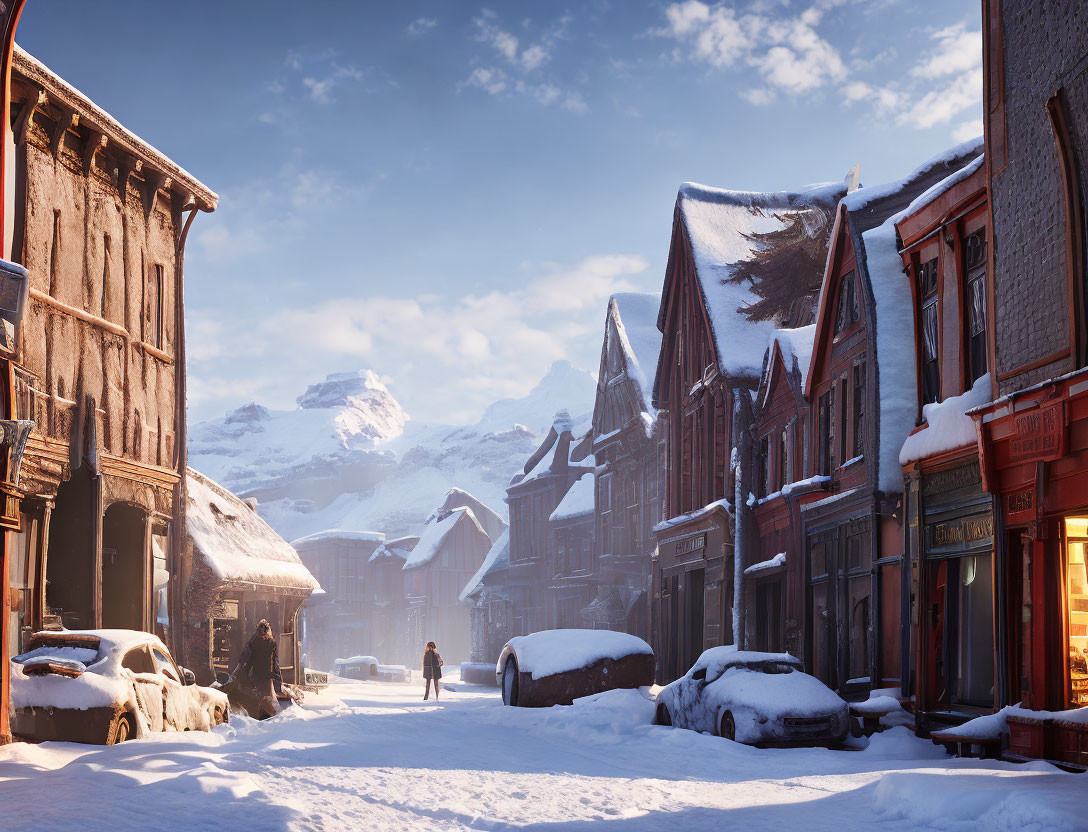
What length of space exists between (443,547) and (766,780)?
6675cm

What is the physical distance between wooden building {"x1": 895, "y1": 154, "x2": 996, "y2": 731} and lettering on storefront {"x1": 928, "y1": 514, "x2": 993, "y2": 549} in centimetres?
1

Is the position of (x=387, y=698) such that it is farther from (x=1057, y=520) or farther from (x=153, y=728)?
(x=1057, y=520)

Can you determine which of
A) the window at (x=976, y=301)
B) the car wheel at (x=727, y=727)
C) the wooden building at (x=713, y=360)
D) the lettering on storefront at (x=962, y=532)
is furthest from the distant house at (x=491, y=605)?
the window at (x=976, y=301)

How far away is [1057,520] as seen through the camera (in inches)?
535

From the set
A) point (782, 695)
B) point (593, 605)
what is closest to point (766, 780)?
point (782, 695)

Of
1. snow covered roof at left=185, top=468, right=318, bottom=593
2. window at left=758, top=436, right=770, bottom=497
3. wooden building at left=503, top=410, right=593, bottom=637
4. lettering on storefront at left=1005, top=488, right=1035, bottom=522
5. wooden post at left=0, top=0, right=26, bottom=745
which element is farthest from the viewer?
wooden building at left=503, top=410, right=593, bottom=637

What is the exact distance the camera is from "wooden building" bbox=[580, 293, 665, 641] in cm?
4259

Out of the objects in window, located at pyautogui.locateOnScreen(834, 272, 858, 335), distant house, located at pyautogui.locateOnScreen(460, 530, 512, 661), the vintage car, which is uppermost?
window, located at pyautogui.locateOnScreen(834, 272, 858, 335)

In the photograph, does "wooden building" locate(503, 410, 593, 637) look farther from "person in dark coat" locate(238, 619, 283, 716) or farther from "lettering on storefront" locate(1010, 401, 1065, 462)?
"lettering on storefront" locate(1010, 401, 1065, 462)

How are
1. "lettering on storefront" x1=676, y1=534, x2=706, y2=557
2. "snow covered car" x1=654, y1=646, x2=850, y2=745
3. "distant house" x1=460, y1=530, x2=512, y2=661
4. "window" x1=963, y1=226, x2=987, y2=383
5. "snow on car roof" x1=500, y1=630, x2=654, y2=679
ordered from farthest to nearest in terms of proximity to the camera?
1. "distant house" x1=460, y1=530, x2=512, y2=661
2. "lettering on storefront" x1=676, y1=534, x2=706, y2=557
3. "snow on car roof" x1=500, y1=630, x2=654, y2=679
4. "window" x1=963, y1=226, x2=987, y2=383
5. "snow covered car" x1=654, y1=646, x2=850, y2=745

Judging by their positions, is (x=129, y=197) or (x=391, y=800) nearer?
(x=391, y=800)

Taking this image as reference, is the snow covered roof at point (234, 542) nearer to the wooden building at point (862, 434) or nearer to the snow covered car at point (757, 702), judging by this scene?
the snow covered car at point (757, 702)

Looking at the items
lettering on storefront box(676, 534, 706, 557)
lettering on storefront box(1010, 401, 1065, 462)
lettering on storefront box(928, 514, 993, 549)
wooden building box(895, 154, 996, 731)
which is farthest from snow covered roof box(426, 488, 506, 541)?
lettering on storefront box(1010, 401, 1065, 462)

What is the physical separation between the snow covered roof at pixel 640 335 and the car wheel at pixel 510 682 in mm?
18819
